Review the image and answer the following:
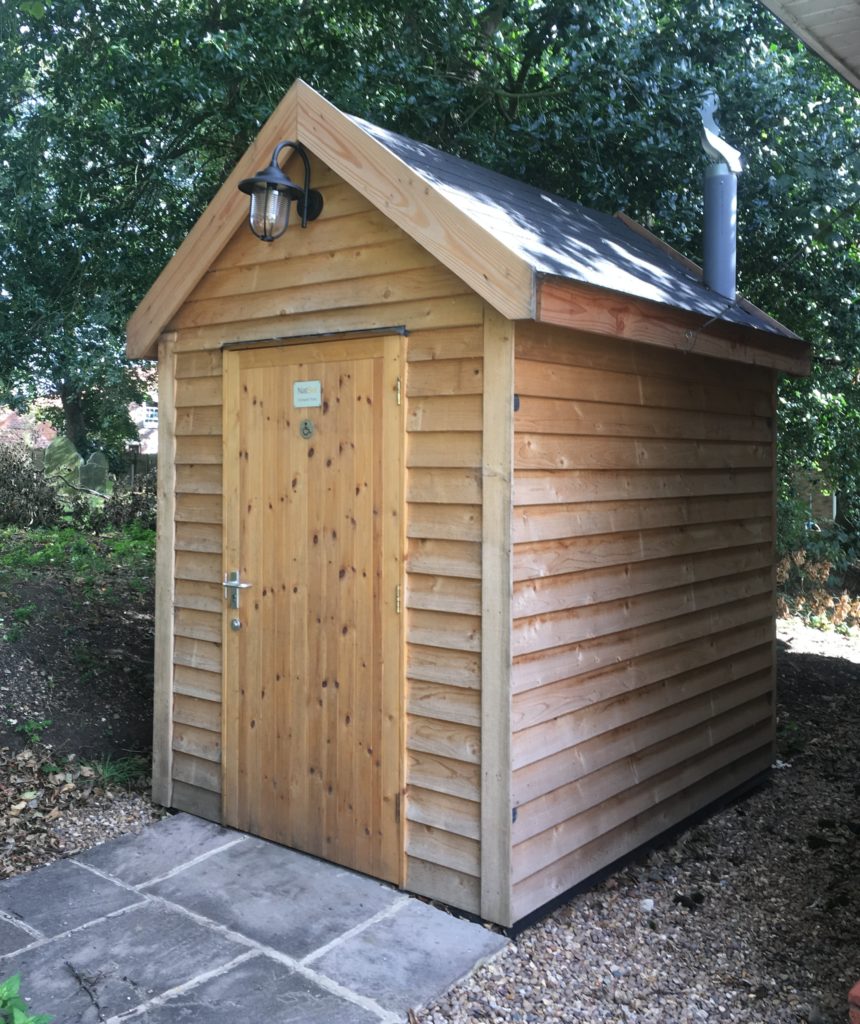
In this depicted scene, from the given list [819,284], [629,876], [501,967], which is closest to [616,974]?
[501,967]

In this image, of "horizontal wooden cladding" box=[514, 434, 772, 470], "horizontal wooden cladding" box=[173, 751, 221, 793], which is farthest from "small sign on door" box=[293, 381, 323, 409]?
"horizontal wooden cladding" box=[173, 751, 221, 793]

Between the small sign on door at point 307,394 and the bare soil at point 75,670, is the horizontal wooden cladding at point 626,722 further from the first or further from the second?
the bare soil at point 75,670

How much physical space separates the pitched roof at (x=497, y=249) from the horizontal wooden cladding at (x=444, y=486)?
66 cm

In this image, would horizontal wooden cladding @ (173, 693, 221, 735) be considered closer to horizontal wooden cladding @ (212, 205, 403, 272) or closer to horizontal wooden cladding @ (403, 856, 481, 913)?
horizontal wooden cladding @ (403, 856, 481, 913)

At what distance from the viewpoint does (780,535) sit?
8.62 m

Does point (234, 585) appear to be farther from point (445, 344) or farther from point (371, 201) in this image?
point (371, 201)

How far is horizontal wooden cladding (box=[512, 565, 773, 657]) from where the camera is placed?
365 cm

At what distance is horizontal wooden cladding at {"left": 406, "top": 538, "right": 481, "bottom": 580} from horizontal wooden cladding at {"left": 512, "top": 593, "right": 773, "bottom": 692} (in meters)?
0.40

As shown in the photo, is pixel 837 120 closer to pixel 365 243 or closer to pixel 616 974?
pixel 365 243

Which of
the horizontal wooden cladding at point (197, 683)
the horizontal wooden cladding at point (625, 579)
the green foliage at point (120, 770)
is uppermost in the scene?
the horizontal wooden cladding at point (625, 579)

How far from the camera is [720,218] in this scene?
17.0 ft

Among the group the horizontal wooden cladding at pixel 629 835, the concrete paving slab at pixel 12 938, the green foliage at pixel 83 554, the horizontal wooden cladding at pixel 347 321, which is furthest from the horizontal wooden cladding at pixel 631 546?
the green foliage at pixel 83 554

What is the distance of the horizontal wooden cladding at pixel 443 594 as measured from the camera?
3604 mm

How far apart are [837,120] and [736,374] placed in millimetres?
2541
